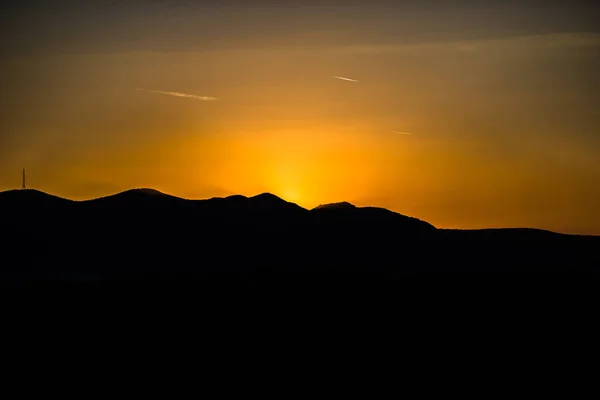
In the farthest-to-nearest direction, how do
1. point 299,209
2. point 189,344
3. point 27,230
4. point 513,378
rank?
point 299,209
point 27,230
point 189,344
point 513,378

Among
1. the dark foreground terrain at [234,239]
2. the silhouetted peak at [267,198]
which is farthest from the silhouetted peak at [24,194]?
the silhouetted peak at [267,198]

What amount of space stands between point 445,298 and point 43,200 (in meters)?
69.1

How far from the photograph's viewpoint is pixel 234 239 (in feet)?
423

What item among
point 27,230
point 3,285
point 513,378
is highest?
point 27,230

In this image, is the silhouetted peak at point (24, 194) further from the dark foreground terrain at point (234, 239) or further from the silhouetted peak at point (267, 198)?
the silhouetted peak at point (267, 198)

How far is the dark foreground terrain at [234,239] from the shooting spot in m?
117

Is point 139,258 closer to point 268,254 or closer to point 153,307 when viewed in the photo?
point 268,254

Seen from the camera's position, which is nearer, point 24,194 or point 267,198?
point 24,194

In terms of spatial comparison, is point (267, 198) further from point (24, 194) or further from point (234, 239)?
point (24, 194)

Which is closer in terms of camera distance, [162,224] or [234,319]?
[234,319]

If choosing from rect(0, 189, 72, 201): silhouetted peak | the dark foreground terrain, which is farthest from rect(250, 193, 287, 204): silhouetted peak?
rect(0, 189, 72, 201): silhouetted peak

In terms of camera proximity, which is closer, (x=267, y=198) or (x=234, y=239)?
(x=234, y=239)

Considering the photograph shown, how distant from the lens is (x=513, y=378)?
5034 centimetres

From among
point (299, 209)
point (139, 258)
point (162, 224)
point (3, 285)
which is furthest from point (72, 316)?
point (299, 209)
